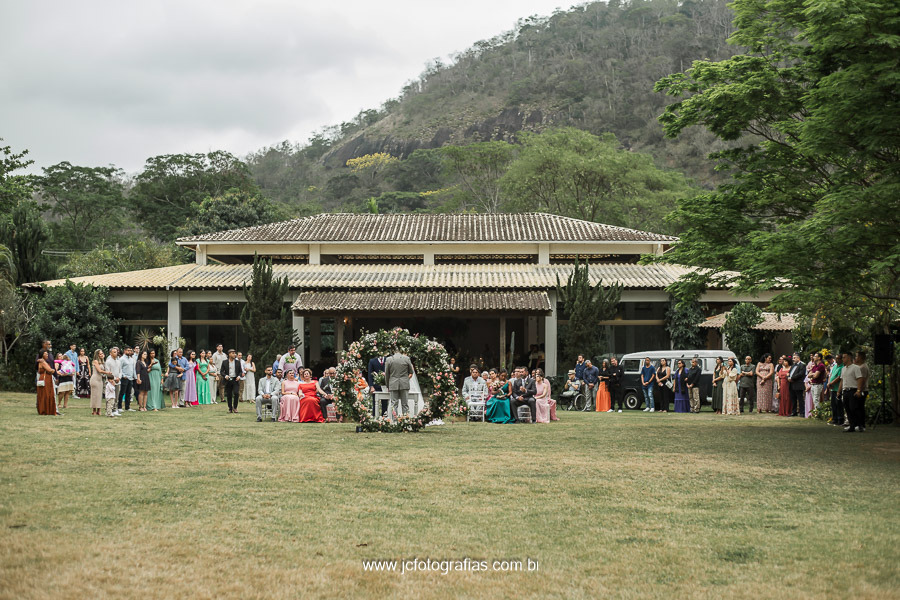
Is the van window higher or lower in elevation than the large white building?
lower

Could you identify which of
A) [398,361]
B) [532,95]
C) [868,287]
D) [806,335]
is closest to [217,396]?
[398,361]

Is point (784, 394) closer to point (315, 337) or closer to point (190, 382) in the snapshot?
point (190, 382)

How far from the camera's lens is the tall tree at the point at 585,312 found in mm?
28438

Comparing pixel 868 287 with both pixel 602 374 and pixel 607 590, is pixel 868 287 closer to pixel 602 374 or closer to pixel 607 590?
pixel 602 374

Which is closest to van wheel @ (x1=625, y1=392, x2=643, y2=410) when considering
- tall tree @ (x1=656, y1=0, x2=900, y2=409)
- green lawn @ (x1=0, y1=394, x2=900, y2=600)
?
tall tree @ (x1=656, y1=0, x2=900, y2=409)

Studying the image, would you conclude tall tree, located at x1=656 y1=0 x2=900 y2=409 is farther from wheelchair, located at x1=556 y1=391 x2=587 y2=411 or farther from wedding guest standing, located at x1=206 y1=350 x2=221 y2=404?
wedding guest standing, located at x1=206 y1=350 x2=221 y2=404

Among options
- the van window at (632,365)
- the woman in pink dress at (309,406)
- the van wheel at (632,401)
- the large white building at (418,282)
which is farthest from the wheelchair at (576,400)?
the woman in pink dress at (309,406)

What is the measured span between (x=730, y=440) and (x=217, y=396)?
1740cm

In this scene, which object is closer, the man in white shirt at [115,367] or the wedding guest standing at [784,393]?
the man in white shirt at [115,367]

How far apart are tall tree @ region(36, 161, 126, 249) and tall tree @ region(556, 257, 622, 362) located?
3670cm

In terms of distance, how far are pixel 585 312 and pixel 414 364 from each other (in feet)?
42.3

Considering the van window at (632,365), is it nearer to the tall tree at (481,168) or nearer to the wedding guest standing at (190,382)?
the wedding guest standing at (190,382)

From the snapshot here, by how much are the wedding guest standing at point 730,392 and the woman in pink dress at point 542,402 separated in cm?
546

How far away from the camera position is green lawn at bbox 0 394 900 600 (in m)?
5.72
